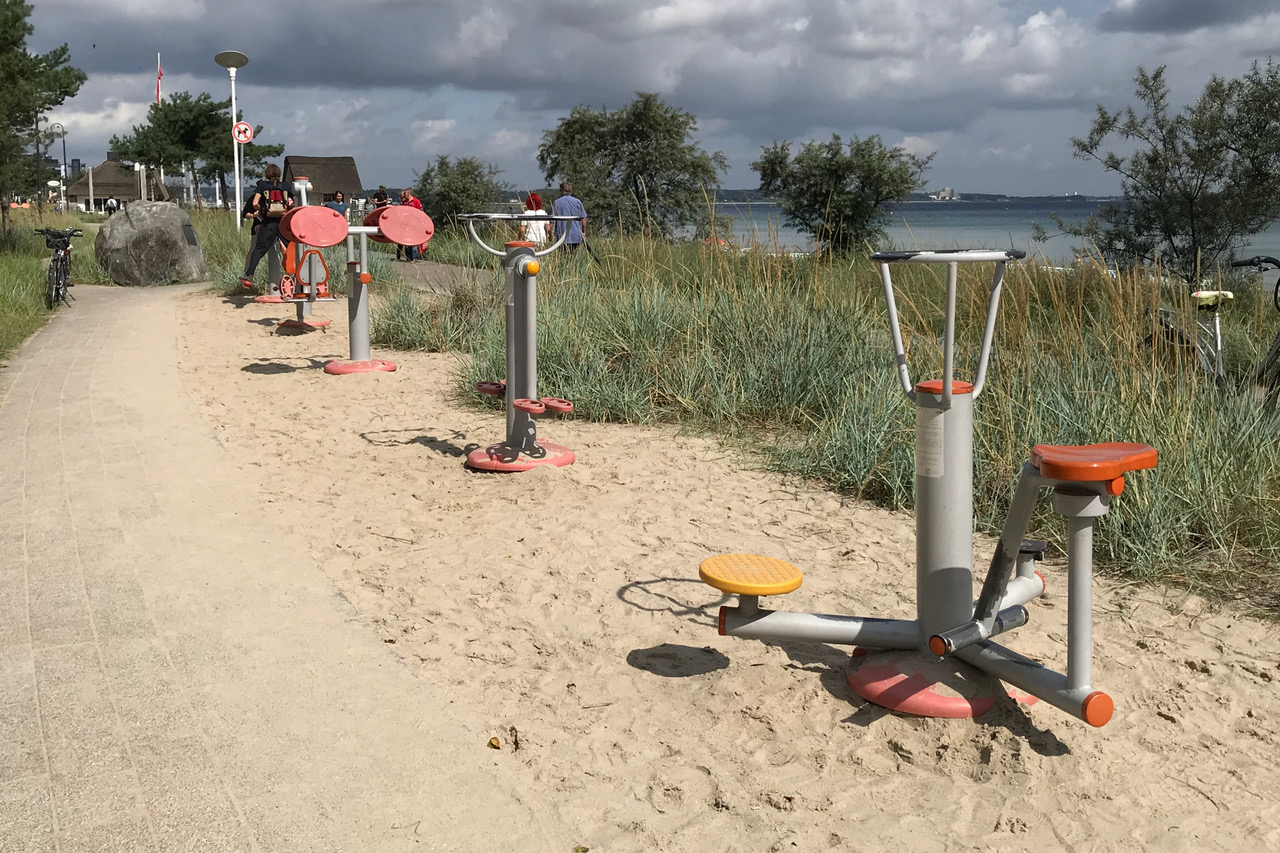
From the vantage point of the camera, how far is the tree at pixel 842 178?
2683 centimetres

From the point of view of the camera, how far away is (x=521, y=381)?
20.4 ft

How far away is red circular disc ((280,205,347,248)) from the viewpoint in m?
8.84

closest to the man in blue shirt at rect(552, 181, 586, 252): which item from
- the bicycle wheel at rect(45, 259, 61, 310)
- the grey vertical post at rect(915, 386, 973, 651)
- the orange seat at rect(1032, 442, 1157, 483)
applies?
the bicycle wheel at rect(45, 259, 61, 310)

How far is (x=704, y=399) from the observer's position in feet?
24.4

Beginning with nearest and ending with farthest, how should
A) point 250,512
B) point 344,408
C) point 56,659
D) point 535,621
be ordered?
point 56,659 → point 535,621 → point 250,512 → point 344,408

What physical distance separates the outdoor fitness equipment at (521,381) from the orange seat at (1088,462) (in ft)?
11.0

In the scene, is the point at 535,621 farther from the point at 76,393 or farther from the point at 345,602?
the point at 76,393

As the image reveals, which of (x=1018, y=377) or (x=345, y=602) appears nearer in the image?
(x=345, y=602)

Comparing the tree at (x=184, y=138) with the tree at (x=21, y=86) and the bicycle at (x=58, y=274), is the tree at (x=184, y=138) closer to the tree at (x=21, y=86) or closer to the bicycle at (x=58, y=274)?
the tree at (x=21, y=86)

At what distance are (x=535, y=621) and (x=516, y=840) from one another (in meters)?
1.43

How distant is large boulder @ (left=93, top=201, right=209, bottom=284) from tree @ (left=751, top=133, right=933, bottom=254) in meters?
13.6

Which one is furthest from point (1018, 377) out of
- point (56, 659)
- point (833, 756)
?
point (56, 659)

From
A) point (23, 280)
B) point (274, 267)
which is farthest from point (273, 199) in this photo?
point (23, 280)

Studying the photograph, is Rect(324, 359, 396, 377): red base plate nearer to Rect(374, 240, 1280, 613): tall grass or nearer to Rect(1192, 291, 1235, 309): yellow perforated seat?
Rect(374, 240, 1280, 613): tall grass
